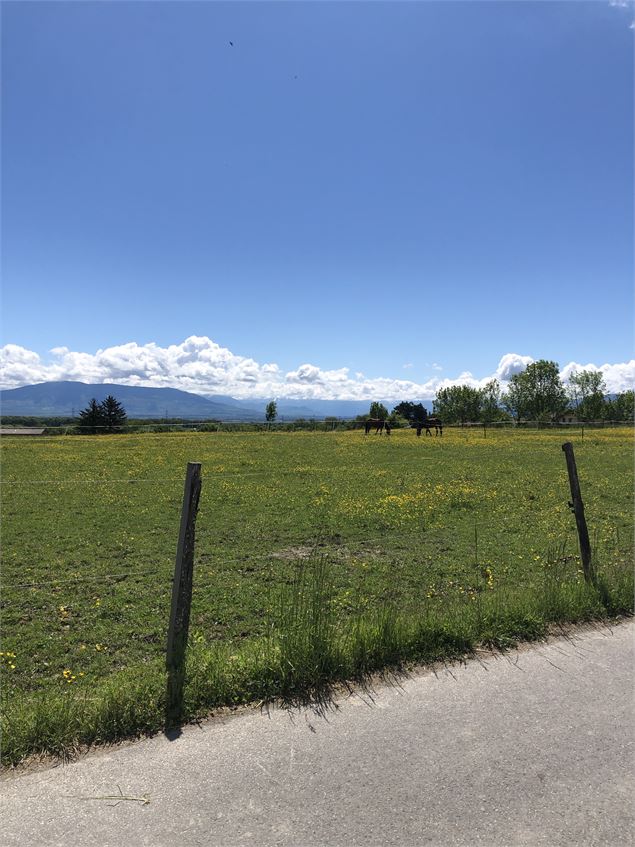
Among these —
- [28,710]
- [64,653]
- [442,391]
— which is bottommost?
[64,653]

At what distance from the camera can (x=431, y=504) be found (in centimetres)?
1284

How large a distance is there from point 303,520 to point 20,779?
331 inches

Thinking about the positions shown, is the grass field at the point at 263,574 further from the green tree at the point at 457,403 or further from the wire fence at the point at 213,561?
the green tree at the point at 457,403

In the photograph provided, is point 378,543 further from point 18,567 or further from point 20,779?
point 20,779

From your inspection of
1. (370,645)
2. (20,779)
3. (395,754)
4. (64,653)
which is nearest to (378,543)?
(370,645)

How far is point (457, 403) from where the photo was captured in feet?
408

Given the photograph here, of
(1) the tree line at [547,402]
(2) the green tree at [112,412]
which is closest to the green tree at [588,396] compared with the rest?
(1) the tree line at [547,402]

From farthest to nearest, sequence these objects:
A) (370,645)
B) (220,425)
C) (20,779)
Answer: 1. (220,425)
2. (370,645)
3. (20,779)

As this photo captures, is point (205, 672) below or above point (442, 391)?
below

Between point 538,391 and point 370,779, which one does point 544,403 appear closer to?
point 538,391

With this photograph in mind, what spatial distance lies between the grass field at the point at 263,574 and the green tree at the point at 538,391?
101996 millimetres

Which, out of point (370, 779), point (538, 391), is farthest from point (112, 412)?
point (538, 391)

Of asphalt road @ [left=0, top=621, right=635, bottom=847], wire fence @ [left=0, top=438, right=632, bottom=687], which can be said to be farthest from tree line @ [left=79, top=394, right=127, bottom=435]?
asphalt road @ [left=0, top=621, right=635, bottom=847]

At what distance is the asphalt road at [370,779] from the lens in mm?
2613
